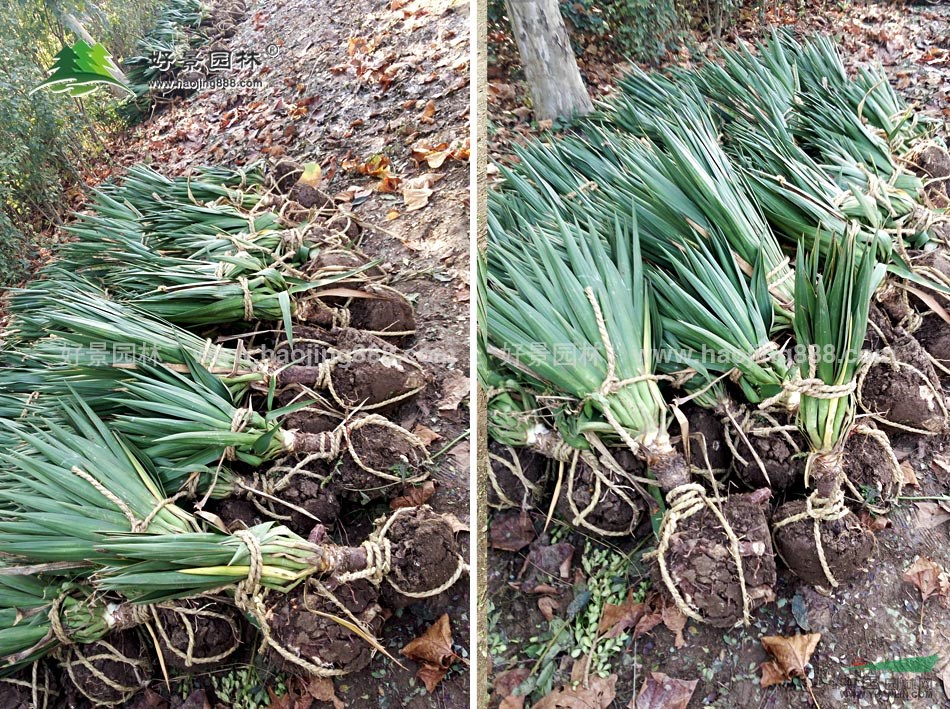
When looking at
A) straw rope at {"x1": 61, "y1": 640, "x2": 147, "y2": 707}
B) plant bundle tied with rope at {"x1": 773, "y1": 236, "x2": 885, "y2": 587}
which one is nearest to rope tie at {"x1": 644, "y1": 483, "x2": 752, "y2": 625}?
plant bundle tied with rope at {"x1": 773, "y1": 236, "x2": 885, "y2": 587}

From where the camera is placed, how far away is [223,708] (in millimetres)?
811

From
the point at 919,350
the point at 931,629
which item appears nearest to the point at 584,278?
the point at 919,350

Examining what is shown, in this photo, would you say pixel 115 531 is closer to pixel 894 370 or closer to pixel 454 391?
pixel 454 391

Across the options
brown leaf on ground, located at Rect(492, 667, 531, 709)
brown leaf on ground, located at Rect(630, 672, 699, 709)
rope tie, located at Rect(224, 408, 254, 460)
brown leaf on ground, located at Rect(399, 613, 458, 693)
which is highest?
rope tie, located at Rect(224, 408, 254, 460)

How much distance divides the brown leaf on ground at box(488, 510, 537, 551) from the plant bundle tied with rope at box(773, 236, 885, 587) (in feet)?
1.26

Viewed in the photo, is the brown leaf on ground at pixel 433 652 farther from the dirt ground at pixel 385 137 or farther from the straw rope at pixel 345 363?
the straw rope at pixel 345 363

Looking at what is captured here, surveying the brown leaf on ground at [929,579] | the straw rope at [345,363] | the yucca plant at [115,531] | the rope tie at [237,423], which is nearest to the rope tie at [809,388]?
the brown leaf on ground at [929,579]

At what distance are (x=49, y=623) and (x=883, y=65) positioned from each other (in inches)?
59.8

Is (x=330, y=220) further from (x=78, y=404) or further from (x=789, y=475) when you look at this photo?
(x=789, y=475)

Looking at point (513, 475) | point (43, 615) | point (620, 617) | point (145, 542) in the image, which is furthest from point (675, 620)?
point (43, 615)

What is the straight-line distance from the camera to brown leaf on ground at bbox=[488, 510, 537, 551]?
92cm

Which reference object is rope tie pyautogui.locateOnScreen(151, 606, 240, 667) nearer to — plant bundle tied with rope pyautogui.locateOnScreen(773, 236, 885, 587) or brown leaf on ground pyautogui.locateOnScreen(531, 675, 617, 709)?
brown leaf on ground pyautogui.locateOnScreen(531, 675, 617, 709)

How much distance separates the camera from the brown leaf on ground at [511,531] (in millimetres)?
915

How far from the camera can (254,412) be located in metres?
0.99
